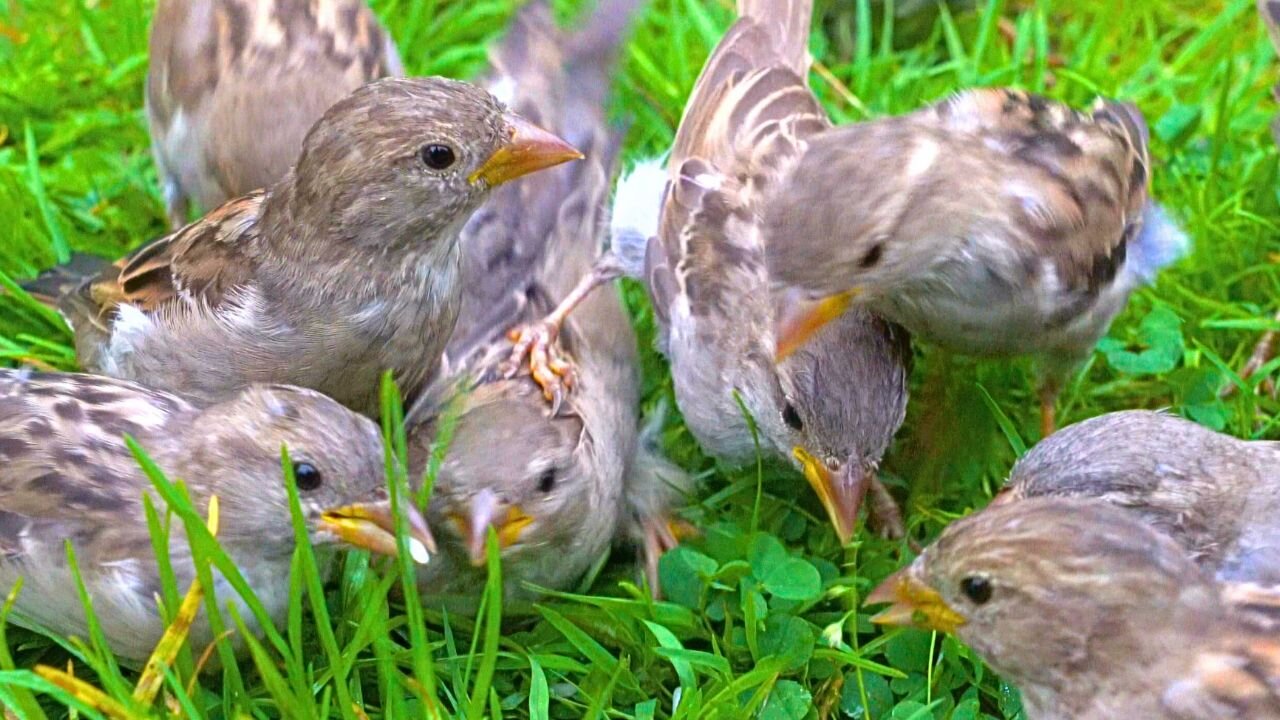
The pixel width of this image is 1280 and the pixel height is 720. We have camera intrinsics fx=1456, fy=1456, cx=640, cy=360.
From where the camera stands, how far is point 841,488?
384cm

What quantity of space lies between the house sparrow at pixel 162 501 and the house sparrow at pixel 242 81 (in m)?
1.49

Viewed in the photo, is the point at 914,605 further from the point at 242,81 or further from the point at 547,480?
the point at 242,81

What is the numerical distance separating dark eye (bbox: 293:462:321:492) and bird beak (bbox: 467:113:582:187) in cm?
94

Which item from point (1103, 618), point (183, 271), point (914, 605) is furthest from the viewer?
point (183, 271)

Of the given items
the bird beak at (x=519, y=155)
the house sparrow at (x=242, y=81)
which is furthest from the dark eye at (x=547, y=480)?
the house sparrow at (x=242, y=81)

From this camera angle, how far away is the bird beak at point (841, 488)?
3.84m

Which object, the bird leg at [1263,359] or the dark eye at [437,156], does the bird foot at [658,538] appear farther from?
the bird leg at [1263,359]

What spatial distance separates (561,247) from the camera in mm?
4801

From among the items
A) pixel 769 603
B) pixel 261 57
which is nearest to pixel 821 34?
pixel 261 57

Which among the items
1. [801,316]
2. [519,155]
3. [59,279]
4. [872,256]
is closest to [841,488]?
[801,316]

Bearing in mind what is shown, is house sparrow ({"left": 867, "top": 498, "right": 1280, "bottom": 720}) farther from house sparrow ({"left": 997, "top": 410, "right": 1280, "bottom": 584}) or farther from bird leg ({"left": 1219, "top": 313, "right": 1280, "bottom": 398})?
bird leg ({"left": 1219, "top": 313, "right": 1280, "bottom": 398})

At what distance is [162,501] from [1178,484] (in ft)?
8.17

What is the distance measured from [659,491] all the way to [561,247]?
94cm

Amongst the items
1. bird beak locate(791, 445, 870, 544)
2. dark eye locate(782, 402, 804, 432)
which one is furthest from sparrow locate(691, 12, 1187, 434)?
bird beak locate(791, 445, 870, 544)
